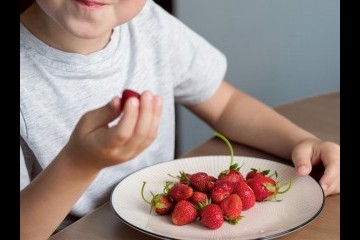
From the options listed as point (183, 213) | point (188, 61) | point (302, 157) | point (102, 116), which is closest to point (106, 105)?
point (102, 116)

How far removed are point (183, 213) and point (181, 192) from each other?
45 mm

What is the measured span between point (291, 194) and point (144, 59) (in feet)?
1.36

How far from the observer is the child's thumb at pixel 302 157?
95cm

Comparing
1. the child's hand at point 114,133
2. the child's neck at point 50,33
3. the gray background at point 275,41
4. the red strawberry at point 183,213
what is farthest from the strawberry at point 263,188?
the gray background at point 275,41

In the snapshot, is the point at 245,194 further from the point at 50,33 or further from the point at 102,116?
the point at 50,33

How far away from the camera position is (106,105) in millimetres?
673

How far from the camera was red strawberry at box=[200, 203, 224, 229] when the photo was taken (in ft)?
2.58

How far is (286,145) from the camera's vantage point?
3.53 feet

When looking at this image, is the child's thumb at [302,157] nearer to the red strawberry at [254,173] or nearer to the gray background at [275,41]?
the red strawberry at [254,173]

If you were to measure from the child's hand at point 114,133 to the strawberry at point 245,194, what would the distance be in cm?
19

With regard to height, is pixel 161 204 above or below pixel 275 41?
above

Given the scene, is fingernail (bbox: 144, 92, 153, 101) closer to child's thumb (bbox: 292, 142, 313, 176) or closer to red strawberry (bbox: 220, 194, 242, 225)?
red strawberry (bbox: 220, 194, 242, 225)
